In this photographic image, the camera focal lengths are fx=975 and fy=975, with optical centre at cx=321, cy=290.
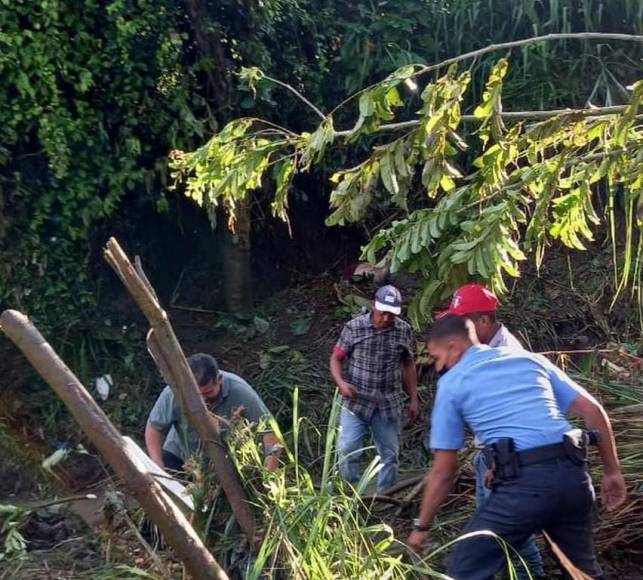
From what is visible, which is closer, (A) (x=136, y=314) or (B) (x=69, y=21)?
(B) (x=69, y=21)

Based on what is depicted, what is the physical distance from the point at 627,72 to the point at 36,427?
602 cm

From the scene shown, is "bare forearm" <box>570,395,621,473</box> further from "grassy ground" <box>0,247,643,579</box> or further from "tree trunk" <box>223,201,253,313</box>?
"tree trunk" <box>223,201,253,313</box>

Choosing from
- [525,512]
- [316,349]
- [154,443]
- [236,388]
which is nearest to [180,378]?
[525,512]

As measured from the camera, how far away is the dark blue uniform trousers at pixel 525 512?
3.53 metres

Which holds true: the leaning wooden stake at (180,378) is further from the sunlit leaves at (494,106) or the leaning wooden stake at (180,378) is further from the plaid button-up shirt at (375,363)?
the plaid button-up shirt at (375,363)

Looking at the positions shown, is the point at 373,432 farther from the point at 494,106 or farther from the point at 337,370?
the point at 494,106

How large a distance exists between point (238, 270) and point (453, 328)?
16.6 feet

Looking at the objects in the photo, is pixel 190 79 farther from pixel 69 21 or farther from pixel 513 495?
pixel 513 495

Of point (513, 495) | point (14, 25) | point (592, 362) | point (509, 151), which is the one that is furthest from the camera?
point (14, 25)

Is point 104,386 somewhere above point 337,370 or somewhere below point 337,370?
below

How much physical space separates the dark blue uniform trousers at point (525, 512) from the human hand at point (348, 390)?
2649 millimetres

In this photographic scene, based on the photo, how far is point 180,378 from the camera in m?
3.10

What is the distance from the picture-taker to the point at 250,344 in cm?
849

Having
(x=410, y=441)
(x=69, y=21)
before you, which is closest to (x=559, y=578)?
(x=410, y=441)
